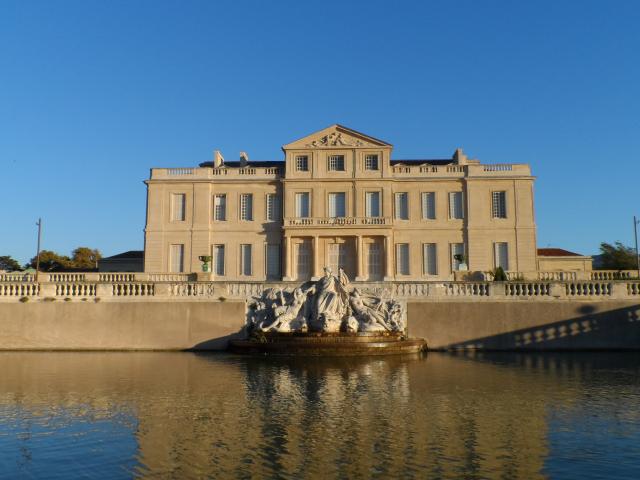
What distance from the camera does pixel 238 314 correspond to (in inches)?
864

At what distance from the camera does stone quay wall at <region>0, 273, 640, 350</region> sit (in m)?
21.3

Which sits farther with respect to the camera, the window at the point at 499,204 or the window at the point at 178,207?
the window at the point at 178,207

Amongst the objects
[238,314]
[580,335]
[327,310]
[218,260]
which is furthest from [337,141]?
[580,335]

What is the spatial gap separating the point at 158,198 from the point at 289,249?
9.43 metres

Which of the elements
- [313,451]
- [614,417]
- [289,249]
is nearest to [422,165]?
[289,249]

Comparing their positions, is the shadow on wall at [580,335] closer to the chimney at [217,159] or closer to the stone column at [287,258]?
the stone column at [287,258]

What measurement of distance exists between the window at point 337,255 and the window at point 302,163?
548 cm

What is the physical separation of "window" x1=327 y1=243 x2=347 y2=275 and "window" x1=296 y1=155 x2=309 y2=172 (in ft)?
18.0

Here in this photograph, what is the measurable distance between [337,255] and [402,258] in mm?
4344

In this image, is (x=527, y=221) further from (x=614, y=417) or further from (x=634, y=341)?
(x=614, y=417)

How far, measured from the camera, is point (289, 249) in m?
36.1

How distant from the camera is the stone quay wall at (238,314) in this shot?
21312 mm

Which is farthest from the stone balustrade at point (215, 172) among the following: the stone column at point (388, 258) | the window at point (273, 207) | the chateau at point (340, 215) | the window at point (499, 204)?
the window at point (499, 204)

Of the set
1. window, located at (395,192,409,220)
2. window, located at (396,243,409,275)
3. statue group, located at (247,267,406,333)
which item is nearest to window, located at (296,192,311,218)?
window, located at (395,192,409,220)
